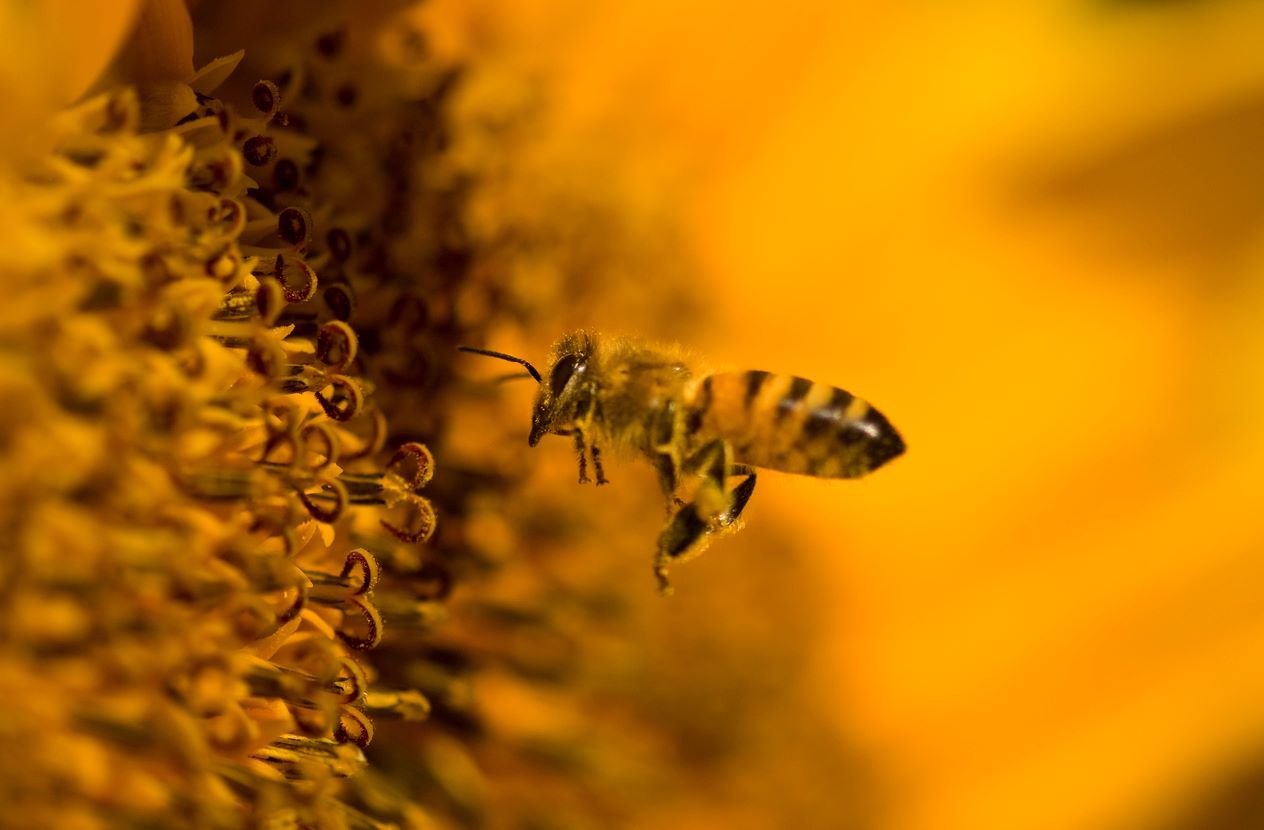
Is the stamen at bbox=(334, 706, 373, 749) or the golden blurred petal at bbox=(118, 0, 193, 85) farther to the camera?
the stamen at bbox=(334, 706, 373, 749)

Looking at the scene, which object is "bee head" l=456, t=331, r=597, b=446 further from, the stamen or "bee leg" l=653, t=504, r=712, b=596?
the stamen

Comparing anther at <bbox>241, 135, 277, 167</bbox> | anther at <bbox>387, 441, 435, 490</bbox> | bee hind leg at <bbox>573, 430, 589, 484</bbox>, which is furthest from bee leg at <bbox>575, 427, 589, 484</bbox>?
anther at <bbox>241, 135, 277, 167</bbox>

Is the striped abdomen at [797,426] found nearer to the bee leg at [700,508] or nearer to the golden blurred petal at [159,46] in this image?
the bee leg at [700,508]

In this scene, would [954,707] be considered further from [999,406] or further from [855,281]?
[855,281]

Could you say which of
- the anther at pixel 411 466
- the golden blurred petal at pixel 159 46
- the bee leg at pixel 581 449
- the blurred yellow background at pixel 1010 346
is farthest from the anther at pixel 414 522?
the blurred yellow background at pixel 1010 346

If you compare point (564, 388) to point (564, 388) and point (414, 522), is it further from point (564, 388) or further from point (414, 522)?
point (414, 522)

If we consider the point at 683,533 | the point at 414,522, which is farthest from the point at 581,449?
the point at 414,522

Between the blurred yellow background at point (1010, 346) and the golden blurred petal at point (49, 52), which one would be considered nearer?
the golden blurred petal at point (49, 52)
